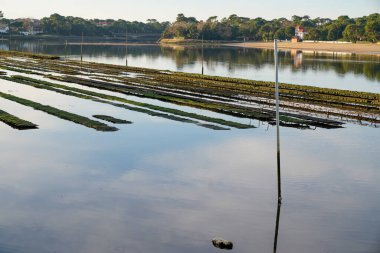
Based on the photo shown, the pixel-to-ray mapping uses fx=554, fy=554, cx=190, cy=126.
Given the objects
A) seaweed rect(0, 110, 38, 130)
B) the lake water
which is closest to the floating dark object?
the lake water

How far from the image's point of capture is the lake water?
1945 cm

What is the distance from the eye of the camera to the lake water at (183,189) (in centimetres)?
1945

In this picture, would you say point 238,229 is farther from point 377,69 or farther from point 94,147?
point 377,69

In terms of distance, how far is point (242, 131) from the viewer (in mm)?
37500

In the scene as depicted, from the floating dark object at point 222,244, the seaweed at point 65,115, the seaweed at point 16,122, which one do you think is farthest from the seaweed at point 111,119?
the floating dark object at point 222,244

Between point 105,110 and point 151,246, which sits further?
point 105,110

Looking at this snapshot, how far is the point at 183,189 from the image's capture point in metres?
24.8

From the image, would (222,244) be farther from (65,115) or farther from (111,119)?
(65,115)

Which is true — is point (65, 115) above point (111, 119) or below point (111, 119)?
above

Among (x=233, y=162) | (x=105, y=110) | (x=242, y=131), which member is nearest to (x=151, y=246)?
(x=233, y=162)

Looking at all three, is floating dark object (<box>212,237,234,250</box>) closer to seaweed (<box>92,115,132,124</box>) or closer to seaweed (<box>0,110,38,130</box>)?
seaweed (<box>92,115,132,124</box>)

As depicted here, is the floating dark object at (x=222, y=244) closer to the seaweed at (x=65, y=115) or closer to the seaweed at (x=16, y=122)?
the seaweed at (x=65, y=115)

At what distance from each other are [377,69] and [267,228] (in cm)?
9015

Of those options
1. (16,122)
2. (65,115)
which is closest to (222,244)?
(16,122)
